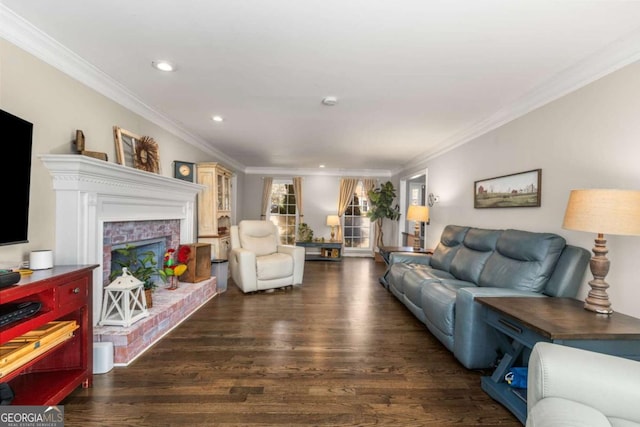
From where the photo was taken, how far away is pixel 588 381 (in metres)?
1.03

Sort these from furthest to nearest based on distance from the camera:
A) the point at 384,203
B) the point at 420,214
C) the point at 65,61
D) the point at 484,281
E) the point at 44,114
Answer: the point at 384,203
the point at 420,214
the point at 484,281
the point at 65,61
the point at 44,114

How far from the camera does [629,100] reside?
182 centimetres

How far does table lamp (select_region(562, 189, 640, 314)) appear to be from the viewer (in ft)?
4.96

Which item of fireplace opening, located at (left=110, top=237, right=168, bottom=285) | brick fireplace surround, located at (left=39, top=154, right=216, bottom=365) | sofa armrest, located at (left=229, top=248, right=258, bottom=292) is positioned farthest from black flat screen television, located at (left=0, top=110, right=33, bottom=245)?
sofa armrest, located at (left=229, top=248, right=258, bottom=292)

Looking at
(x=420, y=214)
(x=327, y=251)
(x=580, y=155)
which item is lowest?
(x=327, y=251)

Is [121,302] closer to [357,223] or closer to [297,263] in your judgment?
[297,263]

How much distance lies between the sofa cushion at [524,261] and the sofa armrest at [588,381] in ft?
4.04

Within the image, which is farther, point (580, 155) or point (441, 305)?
point (441, 305)

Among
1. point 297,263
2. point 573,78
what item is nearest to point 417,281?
point 297,263

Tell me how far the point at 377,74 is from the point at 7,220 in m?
2.58

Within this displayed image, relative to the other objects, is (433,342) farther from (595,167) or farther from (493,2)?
(493,2)

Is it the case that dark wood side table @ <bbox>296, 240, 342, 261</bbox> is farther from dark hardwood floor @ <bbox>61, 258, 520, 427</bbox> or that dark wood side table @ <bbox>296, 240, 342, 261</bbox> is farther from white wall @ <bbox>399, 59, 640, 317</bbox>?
white wall @ <bbox>399, 59, 640, 317</bbox>

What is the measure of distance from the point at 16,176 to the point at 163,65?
120 centimetres

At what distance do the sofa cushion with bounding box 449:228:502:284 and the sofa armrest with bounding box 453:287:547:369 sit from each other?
30.2 inches
